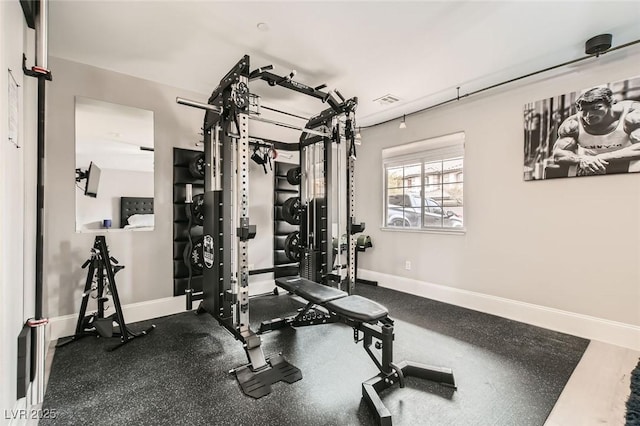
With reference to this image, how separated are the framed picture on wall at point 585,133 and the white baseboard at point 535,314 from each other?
1.39 metres

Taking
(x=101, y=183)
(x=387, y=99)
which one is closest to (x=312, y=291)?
(x=101, y=183)

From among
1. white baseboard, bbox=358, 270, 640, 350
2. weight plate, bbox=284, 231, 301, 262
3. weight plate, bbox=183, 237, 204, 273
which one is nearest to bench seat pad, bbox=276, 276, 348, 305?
weight plate, bbox=284, 231, 301, 262

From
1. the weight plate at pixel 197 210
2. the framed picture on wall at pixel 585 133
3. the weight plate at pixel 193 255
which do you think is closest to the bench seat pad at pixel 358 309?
the weight plate at pixel 193 255

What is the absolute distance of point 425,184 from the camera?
4070mm

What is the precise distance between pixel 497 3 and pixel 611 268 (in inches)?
99.9

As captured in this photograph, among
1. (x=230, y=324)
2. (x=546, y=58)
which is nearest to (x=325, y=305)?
(x=230, y=324)

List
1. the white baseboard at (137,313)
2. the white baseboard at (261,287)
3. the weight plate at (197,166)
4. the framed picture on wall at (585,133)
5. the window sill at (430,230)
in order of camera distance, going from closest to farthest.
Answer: the framed picture on wall at (585,133)
the white baseboard at (137,313)
the weight plate at (197,166)
the window sill at (430,230)
the white baseboard at (261,287)

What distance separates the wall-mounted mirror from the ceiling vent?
108 inches

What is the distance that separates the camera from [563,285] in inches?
113

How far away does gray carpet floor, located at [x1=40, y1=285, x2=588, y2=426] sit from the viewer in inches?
65.3

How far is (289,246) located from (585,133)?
3.26 metres

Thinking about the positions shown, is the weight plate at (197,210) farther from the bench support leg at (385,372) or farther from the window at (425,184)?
the window at (425,184)

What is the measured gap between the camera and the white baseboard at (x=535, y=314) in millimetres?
2535

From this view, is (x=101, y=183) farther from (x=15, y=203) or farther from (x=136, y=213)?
(x=15, y=203)
